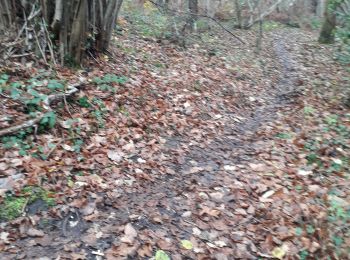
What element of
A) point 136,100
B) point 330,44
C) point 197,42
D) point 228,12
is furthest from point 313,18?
point 136,100

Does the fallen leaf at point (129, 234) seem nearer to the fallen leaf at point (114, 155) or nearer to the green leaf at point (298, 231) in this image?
the fallen leaf at point (114, 155)

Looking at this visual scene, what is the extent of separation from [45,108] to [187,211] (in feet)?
8.18

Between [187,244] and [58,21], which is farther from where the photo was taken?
[58,21]

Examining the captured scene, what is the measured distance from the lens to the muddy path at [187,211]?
12.8ft

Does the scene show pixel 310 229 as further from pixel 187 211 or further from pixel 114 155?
pixel 114 155

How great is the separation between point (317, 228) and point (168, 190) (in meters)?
1.87

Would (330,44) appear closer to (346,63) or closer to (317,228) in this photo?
(346,63)

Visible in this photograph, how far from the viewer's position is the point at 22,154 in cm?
467

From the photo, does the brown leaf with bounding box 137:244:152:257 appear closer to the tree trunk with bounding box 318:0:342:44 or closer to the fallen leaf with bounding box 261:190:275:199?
the fallen leaf with bounding box 261:190:275:199

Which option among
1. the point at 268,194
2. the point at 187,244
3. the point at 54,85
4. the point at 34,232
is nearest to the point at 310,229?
the point at 268,194

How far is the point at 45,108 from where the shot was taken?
5.34 m

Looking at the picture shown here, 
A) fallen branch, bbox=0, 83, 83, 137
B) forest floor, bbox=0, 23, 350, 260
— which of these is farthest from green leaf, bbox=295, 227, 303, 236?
fallen branch, bbox=0, 83, 83, 137

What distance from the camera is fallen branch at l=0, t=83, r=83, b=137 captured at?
15.8 feet

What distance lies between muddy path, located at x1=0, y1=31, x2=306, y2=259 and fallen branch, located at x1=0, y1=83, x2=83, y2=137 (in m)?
1.45
